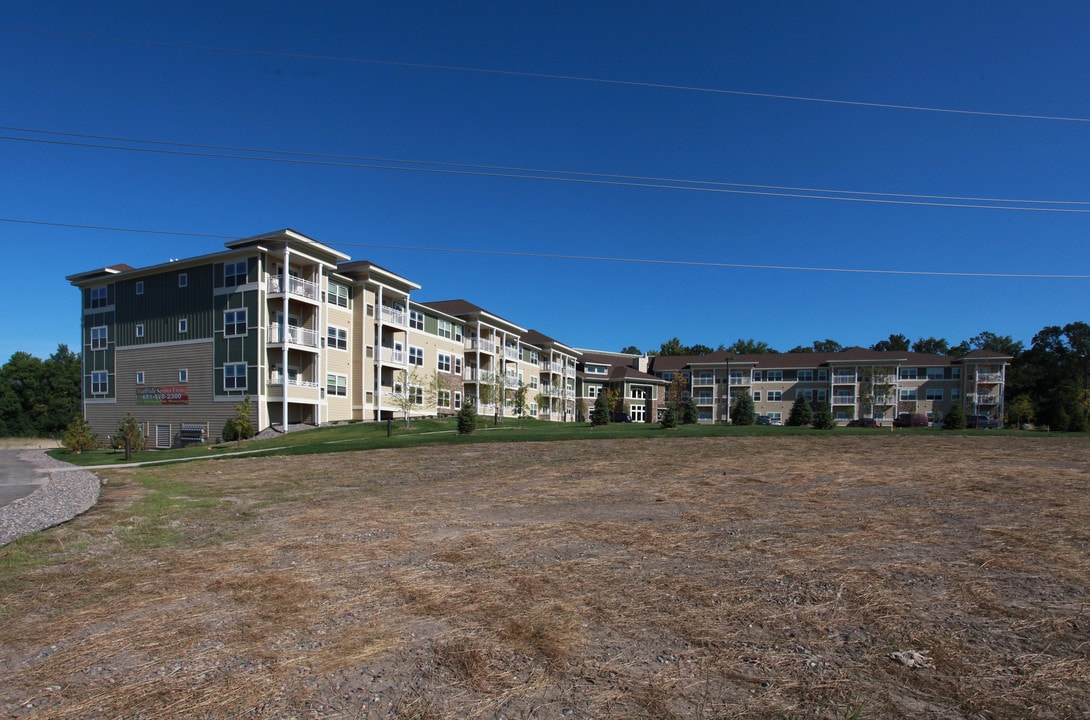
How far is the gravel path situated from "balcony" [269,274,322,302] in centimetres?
2099

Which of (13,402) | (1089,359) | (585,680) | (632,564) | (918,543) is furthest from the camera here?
(1089,359)

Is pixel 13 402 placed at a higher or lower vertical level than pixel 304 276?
lower

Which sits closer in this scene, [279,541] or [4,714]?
[4,714]

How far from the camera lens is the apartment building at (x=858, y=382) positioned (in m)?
66.9

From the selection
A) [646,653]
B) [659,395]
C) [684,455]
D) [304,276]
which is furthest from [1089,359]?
[646,653]

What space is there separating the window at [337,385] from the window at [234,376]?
518cm

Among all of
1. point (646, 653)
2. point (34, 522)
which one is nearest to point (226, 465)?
point (34, 522)

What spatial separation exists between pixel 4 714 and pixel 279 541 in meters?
4.05

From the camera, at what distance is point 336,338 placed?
→ 39.5 metres

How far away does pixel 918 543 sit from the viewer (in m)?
6.67

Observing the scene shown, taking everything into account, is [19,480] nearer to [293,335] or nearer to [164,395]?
[293,335]

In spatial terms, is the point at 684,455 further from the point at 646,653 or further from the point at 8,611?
the point at 8,611

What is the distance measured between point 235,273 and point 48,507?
2832cm

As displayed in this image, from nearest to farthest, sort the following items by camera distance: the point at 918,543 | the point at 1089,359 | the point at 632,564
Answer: the point at 632,564 < the point at 918,543 < the point at 1089,359
